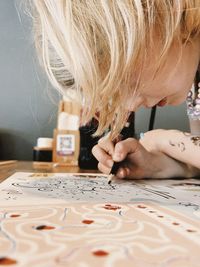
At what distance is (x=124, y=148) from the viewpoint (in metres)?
0.82

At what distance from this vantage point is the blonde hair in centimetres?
56

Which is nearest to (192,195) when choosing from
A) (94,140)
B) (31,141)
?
(94,140)

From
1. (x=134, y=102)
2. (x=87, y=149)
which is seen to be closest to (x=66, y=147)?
(x=87, y=149)

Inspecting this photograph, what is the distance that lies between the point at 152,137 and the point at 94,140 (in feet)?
1.11

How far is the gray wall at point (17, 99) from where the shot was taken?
1.87 meters

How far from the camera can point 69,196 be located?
1.69 feet

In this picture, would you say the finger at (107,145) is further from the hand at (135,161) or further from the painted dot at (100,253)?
the painted dot at (100,253)

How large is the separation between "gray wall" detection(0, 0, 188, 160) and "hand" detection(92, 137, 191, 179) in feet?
3.33

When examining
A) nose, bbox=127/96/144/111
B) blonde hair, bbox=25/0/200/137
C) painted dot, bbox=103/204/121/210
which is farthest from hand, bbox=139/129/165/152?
painted dot, bbox=103/204/121/210

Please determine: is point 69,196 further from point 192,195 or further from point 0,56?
point 0,56

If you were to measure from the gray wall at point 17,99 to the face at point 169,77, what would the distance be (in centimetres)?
115

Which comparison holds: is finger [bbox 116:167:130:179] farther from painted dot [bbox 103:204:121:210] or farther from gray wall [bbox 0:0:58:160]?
gray wall [bbox 0:0:58:160]

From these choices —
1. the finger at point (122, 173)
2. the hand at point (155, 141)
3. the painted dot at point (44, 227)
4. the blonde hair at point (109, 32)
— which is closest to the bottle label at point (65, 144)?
the hand at point (155, 141)

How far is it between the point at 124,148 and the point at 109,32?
333 millimetres
